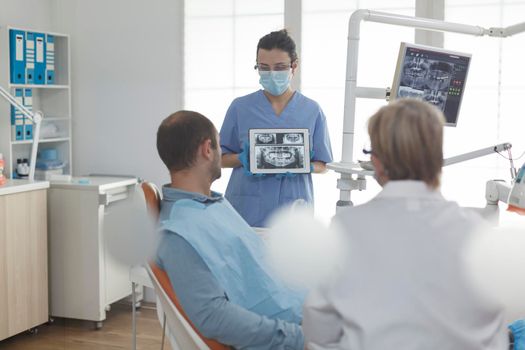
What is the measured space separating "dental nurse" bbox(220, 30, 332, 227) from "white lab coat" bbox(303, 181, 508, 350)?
1.57m

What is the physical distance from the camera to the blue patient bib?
5.43 feet

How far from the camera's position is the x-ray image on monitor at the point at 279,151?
2.74m

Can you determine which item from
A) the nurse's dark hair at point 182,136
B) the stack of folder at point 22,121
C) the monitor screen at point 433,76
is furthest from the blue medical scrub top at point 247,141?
the stack of folder at point 22,121

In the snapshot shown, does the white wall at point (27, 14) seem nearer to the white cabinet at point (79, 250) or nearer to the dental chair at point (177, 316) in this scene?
the white cabinet at point (79, 250)

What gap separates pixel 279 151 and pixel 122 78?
1792 millimetres

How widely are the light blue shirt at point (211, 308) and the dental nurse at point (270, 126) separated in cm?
123

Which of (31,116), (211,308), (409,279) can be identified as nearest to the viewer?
(409,279)

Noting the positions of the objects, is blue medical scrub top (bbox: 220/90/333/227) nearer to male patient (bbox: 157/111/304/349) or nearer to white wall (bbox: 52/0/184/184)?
male patient (bbox: 157/111/304/349)

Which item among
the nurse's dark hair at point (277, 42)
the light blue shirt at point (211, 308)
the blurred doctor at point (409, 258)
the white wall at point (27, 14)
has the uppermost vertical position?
the white wall at point (27, 14)

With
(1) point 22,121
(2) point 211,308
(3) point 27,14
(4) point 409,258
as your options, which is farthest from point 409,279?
(3) point 27,14

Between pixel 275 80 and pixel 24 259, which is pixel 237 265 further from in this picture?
pixel 24 259

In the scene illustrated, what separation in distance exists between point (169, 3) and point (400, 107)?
3.07 meters

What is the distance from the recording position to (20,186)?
347cm

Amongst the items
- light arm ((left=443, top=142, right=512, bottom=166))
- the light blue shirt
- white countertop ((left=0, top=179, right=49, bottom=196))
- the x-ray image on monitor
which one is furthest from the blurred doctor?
white countertop ((left=0, top=179, right=49, bottom=196))
